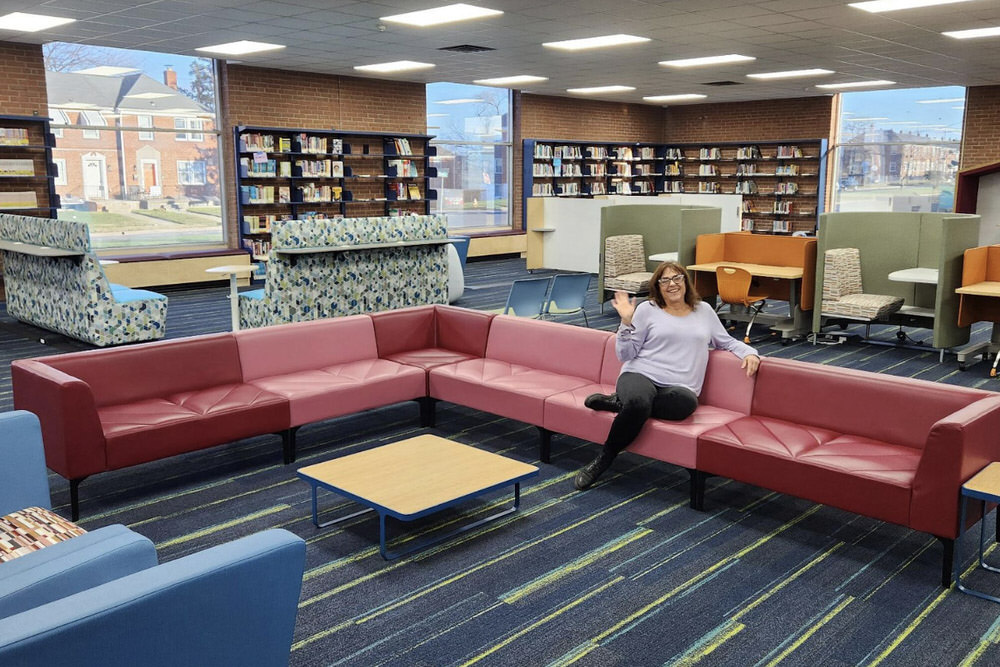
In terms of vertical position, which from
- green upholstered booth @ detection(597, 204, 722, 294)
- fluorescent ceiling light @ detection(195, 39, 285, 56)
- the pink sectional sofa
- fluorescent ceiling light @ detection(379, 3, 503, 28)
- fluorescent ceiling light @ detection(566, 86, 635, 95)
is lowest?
the pink sectional sofa

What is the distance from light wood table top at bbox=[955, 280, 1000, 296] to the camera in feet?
23.2

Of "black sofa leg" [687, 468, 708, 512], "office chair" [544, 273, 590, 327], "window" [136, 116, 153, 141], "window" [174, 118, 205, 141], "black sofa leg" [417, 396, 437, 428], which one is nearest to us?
"black sofa leg" [687, 468, 708, 512]

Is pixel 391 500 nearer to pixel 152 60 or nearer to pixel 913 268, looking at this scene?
pixel 913 268

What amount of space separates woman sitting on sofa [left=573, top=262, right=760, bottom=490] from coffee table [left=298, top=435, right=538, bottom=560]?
0.64 metres

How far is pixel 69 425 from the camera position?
4.09 metres

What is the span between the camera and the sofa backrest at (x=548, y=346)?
17.5 ft

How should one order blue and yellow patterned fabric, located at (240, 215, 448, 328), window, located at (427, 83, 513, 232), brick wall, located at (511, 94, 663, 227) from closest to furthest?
1. blue and yellow patterned fabric, located at (240, 215, 448, 328)
2. window, located at (427, 83, 513, 232)
3. brick wall, located at (511, 94, 663, 227)

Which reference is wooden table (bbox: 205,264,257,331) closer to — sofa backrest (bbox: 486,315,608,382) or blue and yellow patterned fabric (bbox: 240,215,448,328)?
blue and yellow patterned fabric (bbox: 240,215,448,328)

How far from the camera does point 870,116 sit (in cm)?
1689

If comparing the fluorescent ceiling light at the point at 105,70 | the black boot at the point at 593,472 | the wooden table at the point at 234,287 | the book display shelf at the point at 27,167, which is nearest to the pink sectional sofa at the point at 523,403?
the black boot at the point at 593,472

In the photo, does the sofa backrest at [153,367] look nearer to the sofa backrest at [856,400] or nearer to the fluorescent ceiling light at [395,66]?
the sofa backrest at [856,400]

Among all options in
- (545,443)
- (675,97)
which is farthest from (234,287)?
(675,97)

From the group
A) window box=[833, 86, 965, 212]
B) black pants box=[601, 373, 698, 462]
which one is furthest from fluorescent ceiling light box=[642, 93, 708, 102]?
black pants box=[601, 373, 698, 462]

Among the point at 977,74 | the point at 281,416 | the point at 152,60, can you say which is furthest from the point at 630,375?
the point at 977,74
